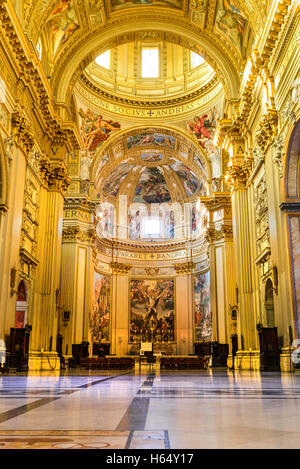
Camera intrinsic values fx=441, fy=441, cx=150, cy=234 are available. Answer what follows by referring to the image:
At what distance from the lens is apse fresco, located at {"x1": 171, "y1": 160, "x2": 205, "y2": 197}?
32.5 meters

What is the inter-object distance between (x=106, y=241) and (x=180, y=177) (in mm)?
7544

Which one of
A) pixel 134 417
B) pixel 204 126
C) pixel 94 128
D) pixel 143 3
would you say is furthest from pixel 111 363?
pixel 134 417

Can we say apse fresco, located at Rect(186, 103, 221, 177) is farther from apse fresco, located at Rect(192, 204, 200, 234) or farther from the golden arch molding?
apse fresco, located at Rect(192, 204, 200, 234)

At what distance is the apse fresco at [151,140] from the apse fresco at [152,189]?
5313 mm

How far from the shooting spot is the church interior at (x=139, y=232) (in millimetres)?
3629

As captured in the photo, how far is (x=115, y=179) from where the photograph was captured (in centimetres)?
3400

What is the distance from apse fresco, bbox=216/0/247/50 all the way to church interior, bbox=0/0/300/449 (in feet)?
0.23

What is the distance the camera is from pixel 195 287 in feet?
107

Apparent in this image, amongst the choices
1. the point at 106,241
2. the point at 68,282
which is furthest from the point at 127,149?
the point at 68,282

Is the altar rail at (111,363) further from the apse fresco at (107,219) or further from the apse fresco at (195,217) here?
the apse fresco at (195,217)

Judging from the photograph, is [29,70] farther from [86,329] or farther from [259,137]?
[86,329]

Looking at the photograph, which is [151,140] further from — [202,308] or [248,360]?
[248,360]

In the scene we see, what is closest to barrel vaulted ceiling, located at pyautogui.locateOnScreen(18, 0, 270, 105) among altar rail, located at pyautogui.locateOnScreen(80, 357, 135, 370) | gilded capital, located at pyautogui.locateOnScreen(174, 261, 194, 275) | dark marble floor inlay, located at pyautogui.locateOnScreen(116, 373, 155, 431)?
altar rail, located at pyautogui.locateOnScreen(80, 357, 135, 370)
